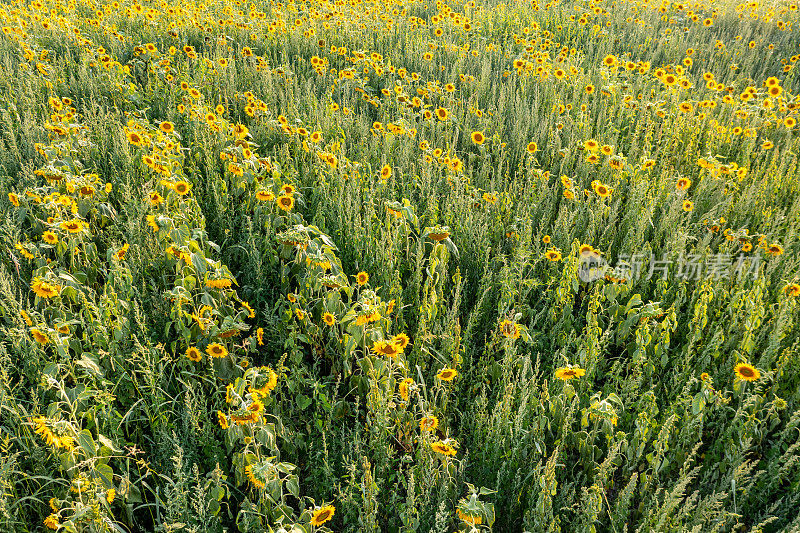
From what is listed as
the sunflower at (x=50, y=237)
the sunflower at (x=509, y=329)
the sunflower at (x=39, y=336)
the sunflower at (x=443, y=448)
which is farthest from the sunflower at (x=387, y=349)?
the sunflower at (x=50, y=237)

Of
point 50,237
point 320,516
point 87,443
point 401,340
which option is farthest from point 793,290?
point 50,237

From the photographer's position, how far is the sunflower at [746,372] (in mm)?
2172

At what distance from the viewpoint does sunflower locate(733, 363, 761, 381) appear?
2.17 meters

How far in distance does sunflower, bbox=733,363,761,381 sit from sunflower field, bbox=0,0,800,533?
11 millimetres

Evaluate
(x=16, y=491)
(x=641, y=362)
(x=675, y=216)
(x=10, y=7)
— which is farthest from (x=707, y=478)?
(x=10, y=7)

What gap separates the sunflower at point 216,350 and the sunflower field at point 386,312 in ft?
Answer: 0.06

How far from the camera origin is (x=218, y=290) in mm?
2375

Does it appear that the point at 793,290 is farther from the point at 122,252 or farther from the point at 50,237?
the point at 50,237

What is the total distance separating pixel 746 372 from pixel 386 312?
1661mm

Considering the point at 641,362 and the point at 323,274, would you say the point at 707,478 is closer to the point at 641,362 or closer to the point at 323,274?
the point at 641,362

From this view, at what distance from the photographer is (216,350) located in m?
2.14

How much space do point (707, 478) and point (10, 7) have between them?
8.94 metres

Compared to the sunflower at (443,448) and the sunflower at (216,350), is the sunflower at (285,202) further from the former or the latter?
the sunflower at (443,448)

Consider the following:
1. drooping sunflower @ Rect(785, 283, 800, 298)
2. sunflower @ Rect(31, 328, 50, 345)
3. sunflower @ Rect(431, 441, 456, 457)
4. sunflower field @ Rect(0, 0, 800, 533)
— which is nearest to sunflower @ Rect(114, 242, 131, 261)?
sunflower field @ Rect(0, 0, 800, 533)
